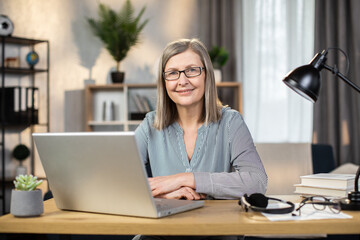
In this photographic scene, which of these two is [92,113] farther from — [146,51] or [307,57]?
[307,57]

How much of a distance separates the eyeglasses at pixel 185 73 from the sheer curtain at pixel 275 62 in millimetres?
2582

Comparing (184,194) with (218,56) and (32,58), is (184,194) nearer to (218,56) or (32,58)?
(218,56)

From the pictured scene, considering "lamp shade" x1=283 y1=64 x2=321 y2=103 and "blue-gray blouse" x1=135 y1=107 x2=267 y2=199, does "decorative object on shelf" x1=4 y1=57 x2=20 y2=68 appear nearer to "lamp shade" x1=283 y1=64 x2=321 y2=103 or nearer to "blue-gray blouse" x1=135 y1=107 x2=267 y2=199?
"blue-gray blouse" x1=135 y1=107 x2=267 y2=199

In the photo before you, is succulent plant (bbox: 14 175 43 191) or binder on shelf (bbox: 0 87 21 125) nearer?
succulent plant (bbox: 14 175 43 191)

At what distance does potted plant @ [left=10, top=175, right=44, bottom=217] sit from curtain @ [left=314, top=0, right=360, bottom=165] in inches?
128

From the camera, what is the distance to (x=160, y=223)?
3.38ft

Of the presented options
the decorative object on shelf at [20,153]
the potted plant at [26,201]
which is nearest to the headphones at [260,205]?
the potted plant at [26,201]

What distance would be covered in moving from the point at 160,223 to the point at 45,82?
3.75 m

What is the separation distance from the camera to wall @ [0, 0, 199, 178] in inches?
177

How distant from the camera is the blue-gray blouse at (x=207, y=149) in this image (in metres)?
1.58

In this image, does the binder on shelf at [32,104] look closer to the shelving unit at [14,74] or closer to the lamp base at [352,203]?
the shelving unit at [14,74]

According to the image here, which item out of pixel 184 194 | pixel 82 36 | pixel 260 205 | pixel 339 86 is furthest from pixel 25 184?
pixel 82 36

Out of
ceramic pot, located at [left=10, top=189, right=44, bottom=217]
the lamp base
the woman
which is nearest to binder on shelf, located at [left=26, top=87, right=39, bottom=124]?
the woman

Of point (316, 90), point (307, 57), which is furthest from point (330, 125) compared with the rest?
point (316, 90)
